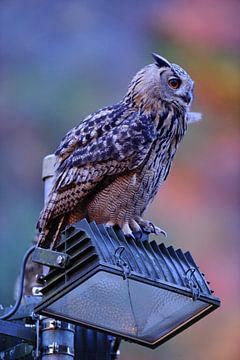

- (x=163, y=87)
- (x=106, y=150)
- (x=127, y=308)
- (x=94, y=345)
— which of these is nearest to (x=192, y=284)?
(x=127, y=308)

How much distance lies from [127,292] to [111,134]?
649 millimetres

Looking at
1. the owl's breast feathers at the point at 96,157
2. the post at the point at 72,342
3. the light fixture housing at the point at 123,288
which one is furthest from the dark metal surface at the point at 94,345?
the owl's breast feathers at the point at 96,157

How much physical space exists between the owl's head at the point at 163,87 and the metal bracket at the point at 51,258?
2.34 feet

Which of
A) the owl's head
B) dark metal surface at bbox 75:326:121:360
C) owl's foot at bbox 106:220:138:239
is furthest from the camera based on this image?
the owl's head

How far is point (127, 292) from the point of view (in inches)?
73.4

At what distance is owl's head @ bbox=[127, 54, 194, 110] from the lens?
96.6 inches

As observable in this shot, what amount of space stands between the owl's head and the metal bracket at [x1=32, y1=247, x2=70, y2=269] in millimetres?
714

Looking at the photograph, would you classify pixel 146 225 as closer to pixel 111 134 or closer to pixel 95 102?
pixel 111 134

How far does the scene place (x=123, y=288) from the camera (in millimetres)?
1854

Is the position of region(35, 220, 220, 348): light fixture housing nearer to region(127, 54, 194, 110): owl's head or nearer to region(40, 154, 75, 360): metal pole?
region(40, 154, 75, 360): metal pole

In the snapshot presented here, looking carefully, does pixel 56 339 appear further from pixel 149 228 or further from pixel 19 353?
pixel 149 228


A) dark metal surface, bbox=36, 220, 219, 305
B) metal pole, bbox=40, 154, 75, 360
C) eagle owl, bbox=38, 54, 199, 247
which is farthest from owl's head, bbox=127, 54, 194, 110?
metal pole, bbox=40, 154, 75, 360

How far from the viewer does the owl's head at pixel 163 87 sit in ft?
8.05

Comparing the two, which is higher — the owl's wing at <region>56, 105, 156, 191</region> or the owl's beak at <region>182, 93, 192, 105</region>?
the owl's beak at <region>182, 93, 192, 105</region>
